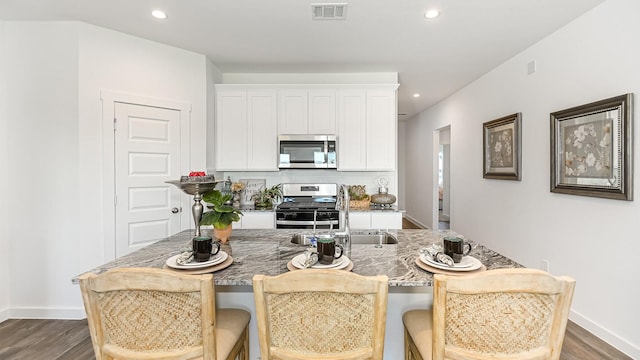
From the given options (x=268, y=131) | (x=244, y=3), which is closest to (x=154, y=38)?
(x=244, y=3)

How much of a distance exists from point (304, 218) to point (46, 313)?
98.2 inches

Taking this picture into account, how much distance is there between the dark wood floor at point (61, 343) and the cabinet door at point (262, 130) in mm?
2244

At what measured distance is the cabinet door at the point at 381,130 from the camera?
3768mm

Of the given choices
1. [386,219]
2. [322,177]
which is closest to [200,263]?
[386,219]

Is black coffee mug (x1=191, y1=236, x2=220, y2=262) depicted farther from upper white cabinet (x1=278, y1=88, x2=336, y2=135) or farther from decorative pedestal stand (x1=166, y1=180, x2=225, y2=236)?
upper white cabinet (x1=278, y1=88, x2=336, y2=135)

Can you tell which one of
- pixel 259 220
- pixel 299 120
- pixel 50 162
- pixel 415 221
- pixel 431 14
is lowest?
pixel 415 221

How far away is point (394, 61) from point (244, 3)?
6.15 ft

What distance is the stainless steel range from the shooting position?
3469 millimetres

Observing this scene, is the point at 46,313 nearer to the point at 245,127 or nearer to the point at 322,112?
the point at 245,127

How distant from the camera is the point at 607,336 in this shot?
227 cm

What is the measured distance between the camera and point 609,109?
2191mm

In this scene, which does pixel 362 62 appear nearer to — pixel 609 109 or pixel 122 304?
pixel 609 109

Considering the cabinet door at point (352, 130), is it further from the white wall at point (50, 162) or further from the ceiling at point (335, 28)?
the white wall at point (50, 162)

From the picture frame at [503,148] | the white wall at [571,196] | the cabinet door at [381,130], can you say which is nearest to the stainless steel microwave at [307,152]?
the cabinet door at [381,130]
